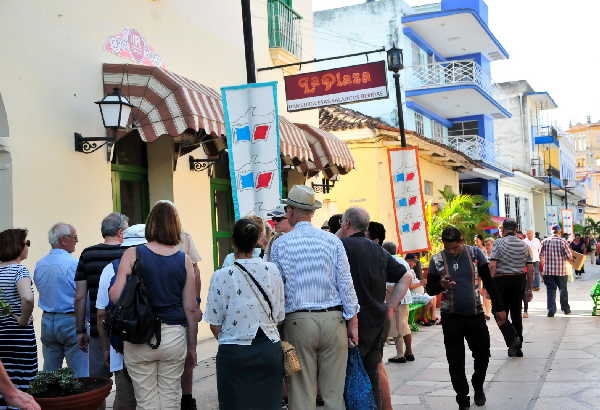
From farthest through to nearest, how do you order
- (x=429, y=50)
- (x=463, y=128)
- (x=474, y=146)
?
1. (x=463, y=128)
2. (x=474, y=146)
3. (x=429, y=50)

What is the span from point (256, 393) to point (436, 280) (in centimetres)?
301

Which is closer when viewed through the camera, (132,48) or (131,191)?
(132,48)

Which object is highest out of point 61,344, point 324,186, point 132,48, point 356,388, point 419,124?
point 419,124

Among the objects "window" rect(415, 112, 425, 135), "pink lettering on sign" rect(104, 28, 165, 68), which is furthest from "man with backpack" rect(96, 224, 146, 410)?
"window" rect(415, 112, 425, 135)

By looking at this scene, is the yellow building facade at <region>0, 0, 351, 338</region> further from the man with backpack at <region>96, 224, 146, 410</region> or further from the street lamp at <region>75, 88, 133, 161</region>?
the man with backpack at <region>96, 224, 146, 410</region>

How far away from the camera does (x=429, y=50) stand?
2998 cm

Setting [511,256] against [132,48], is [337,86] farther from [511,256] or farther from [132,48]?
[511,256]

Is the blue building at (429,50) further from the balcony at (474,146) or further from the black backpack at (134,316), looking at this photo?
the black backpack at (134,316)

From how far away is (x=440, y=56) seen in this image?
31625 mm

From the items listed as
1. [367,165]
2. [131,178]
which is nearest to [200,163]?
[131,178]

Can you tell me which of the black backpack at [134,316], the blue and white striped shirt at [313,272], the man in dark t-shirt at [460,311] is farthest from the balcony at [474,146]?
the black backpack at [134,316]

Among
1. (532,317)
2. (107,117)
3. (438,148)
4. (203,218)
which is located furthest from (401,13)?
(107,117)

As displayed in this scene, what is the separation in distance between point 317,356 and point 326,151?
8.43 metres

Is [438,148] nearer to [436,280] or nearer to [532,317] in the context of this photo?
[532,317]
